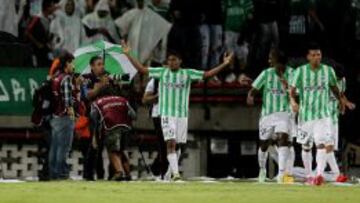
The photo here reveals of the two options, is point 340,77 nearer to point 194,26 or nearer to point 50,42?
point 194,26

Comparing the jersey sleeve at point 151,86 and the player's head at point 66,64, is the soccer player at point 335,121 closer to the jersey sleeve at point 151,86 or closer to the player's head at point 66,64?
the jersey sleeve at point 151,86

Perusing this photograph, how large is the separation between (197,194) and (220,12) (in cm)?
1082

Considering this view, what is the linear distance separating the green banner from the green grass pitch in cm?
563

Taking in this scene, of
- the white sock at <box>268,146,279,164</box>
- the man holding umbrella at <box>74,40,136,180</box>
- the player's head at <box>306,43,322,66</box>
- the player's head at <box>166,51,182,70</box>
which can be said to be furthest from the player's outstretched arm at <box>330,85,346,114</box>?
the man holding umbrella at <box>74,40,136,180</box>

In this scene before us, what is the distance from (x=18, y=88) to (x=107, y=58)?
2.04 metres

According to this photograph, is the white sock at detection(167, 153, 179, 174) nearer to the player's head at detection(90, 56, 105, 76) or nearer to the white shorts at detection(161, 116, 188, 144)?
the white shorts at detection(161, 116, 188, 144)

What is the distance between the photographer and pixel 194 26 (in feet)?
90.9

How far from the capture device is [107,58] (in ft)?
82.4

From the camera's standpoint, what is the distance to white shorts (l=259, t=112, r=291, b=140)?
23.9m

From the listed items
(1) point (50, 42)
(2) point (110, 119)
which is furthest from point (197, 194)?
(1) point (50, 42)

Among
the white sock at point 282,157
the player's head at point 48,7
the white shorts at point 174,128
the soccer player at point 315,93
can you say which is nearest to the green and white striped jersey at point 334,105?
the soccer player at point 315,93

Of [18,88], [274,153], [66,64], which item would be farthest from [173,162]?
[18,88]

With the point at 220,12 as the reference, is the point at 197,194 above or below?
below

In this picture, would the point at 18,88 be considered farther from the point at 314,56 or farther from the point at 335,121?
the point at 314,56
